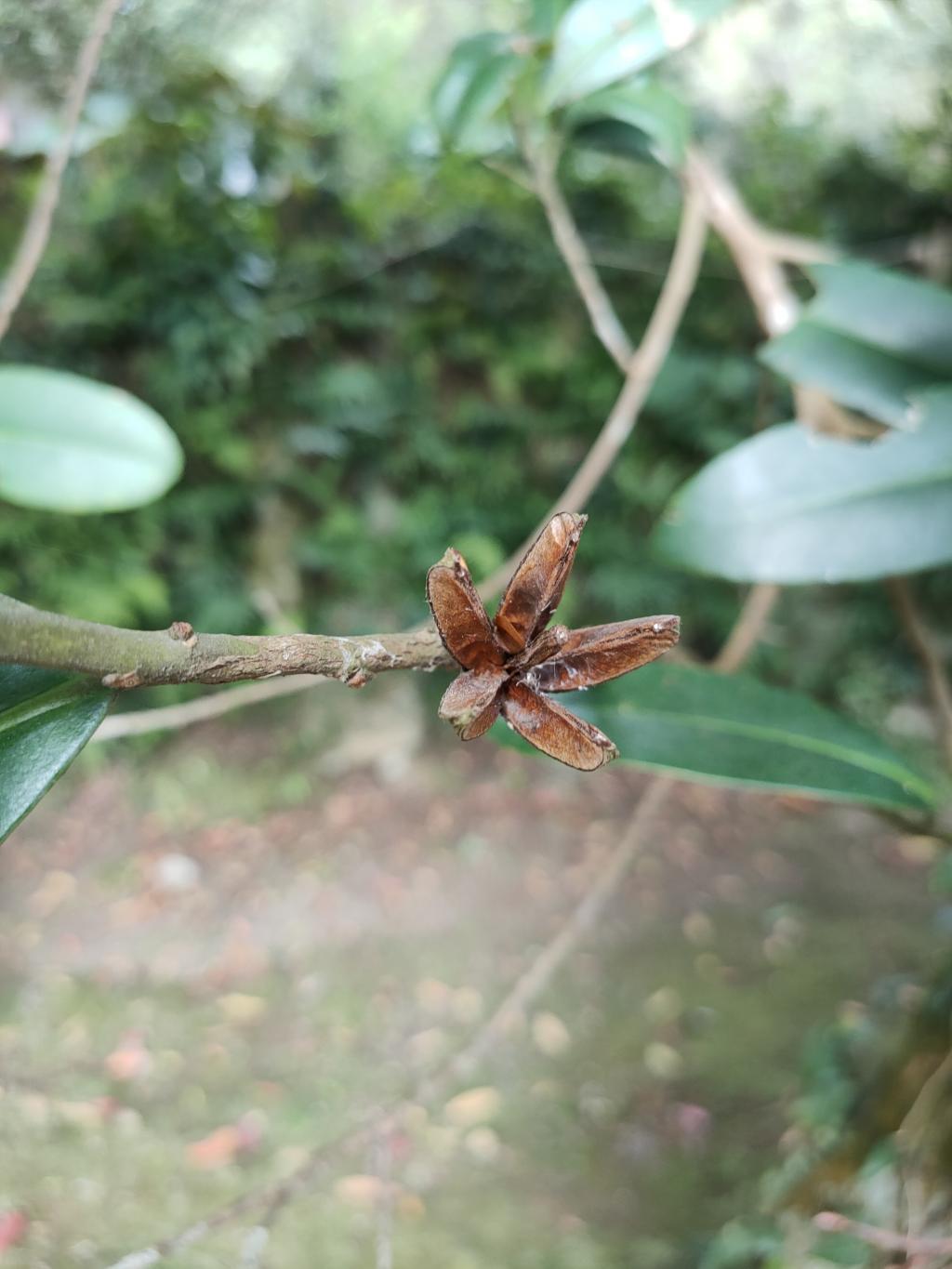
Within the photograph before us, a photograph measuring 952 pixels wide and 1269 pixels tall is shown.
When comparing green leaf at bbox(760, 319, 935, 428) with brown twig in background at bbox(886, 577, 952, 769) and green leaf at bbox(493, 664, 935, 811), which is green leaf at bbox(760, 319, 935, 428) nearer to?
brown twig in background at bbox(886, 577, 952, 769)

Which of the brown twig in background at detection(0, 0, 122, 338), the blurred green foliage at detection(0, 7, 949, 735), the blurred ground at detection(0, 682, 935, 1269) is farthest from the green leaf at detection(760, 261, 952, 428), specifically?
the blurred green foliage at detection(0, 7, 949, 735)

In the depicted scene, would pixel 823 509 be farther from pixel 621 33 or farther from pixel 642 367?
pixel 621 33

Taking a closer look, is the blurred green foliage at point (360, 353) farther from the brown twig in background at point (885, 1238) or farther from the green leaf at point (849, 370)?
the brown twig in background at point (885, 1238)

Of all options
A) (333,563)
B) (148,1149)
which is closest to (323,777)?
(333,563)

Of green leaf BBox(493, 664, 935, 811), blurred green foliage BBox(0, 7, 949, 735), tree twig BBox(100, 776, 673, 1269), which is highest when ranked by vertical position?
blurred green foliage BBox(0, 7, 949, 735)

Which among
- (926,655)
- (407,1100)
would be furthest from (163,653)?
(926,655)

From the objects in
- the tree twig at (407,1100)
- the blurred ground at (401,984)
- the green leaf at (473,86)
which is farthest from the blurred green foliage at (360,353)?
the tree twig at (407,1100)
